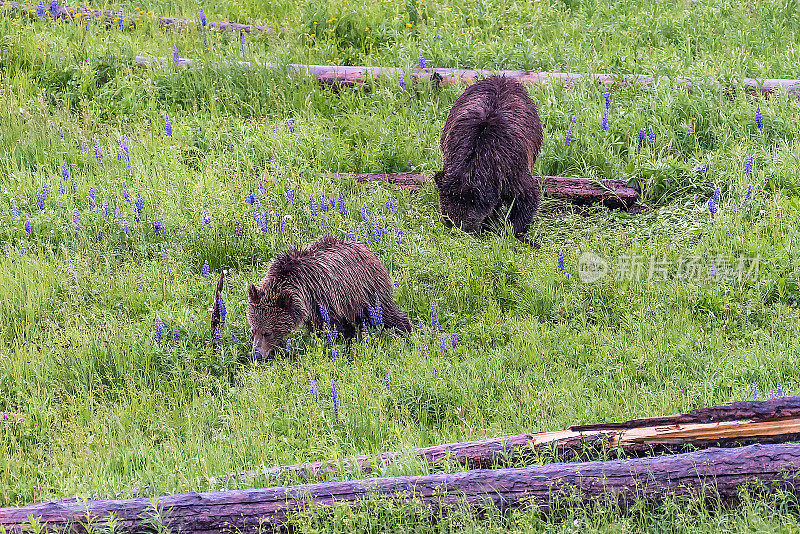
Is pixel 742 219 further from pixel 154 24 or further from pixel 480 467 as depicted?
pixel 154 24

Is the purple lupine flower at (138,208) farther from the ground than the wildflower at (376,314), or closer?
farther from the ground

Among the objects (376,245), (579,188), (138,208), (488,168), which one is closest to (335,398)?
(376,245)

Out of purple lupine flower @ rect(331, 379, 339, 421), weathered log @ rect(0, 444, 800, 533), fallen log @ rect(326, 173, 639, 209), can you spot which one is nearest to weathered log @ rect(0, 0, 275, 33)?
fallen log @ rect(326, 173, 639, 209)

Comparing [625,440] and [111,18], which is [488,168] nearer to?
[625,440]

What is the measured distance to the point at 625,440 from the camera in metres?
4.48

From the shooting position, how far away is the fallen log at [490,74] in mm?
9914

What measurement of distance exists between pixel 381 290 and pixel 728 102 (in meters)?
5.05

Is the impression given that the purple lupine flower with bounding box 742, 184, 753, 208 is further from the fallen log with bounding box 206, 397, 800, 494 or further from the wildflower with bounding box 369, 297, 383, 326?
the fallen log with bounding box 206, 397, 800, 494

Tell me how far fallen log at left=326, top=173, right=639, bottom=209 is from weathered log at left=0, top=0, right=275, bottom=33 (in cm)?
446

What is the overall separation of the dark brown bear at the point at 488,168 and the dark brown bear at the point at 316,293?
1.65 meters

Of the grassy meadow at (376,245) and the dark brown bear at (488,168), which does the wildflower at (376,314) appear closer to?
the grassy meadow at (376,245)

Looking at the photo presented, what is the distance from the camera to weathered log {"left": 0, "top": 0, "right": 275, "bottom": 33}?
40.6 ft

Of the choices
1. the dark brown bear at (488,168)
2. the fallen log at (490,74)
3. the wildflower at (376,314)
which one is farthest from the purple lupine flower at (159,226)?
the fallen log at (490,74)

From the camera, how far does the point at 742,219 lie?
8.03 meters
